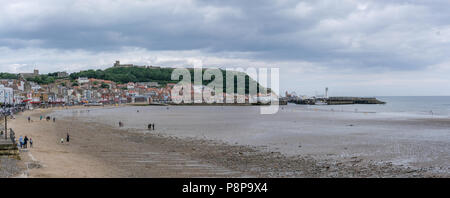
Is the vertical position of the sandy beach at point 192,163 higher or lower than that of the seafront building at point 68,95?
lower

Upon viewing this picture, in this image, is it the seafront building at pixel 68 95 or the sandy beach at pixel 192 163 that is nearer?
the sandy beach at pixel 192 163

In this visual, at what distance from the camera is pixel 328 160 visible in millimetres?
19406

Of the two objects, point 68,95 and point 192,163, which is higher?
point 68,95

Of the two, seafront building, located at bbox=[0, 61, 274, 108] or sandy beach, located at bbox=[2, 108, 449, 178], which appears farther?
seafront building, located at bbox=[0, 61, 274, 108]

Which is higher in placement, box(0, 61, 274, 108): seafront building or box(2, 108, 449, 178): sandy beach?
box(0, 61, 274, 108): seafront building

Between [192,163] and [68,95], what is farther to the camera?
[68,95]
